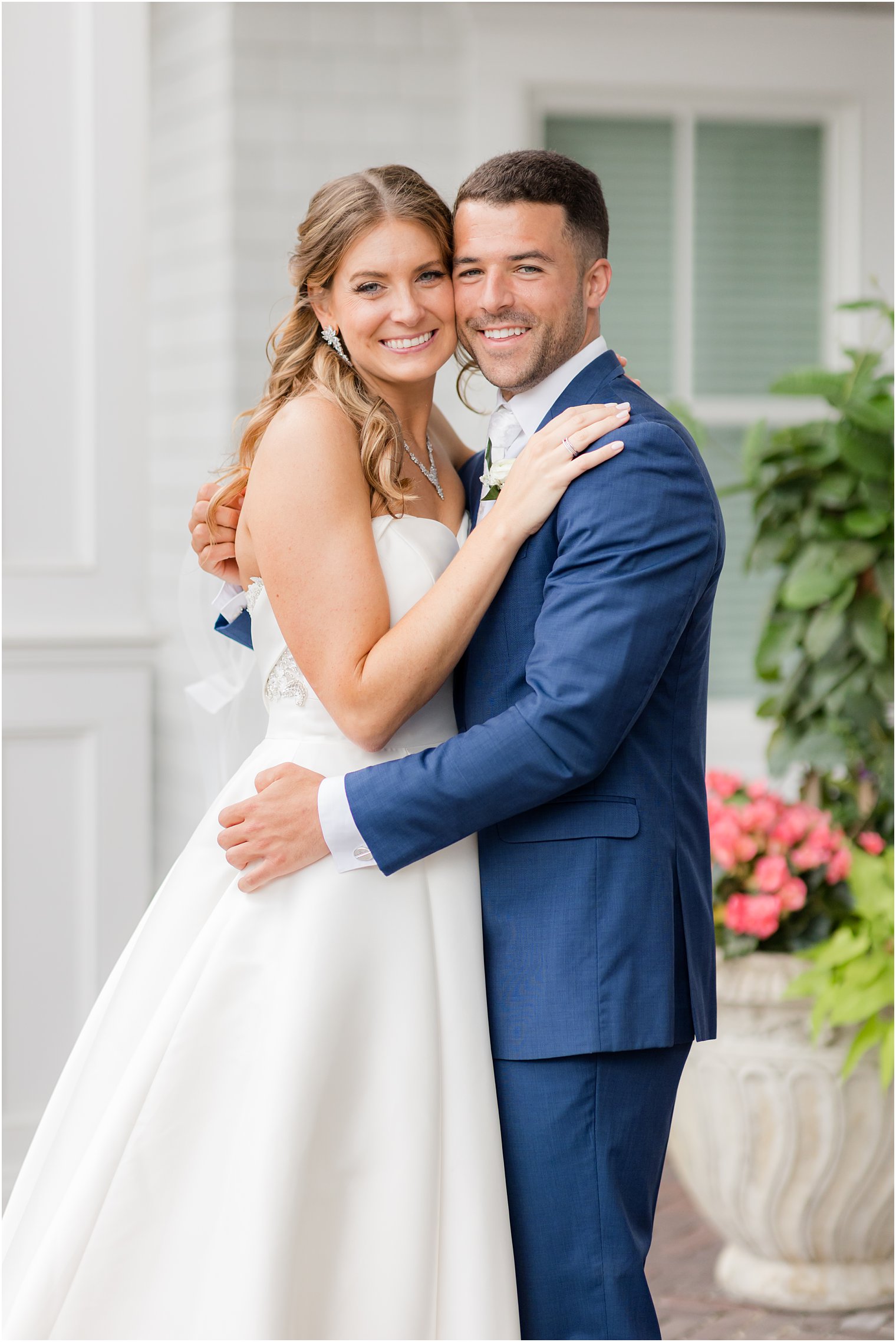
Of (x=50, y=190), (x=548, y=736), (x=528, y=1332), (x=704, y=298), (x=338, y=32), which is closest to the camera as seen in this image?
(x=548, y=736)

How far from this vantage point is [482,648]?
73.0 inches

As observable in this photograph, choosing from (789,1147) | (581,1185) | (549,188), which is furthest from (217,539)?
(789,1147)

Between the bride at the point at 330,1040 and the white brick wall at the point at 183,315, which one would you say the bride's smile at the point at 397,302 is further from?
the white brick wall at the point at 183,315

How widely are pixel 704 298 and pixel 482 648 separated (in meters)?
3.16

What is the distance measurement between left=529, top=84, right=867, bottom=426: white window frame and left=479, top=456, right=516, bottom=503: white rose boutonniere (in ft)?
8.81

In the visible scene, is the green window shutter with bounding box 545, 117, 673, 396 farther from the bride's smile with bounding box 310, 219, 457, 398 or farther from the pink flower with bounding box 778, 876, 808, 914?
the bride's smile with bounding box 310, 219, 457, 398

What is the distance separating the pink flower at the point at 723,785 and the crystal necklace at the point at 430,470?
143cm

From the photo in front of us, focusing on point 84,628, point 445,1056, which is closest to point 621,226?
point 84,628

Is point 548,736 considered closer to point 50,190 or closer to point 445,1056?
point 445,1056

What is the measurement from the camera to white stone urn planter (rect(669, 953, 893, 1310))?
9.87ft

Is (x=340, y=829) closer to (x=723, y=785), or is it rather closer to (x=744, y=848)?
(x=744, y=848)

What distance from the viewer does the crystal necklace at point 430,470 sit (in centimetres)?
206

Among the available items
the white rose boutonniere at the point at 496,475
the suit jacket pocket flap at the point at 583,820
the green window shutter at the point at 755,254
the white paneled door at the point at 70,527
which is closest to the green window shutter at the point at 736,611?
the green window shutter at the point at 755,254

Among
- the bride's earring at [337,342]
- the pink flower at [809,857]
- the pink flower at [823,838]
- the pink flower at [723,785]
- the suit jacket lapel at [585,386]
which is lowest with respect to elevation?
the pink flower at [809,857]
